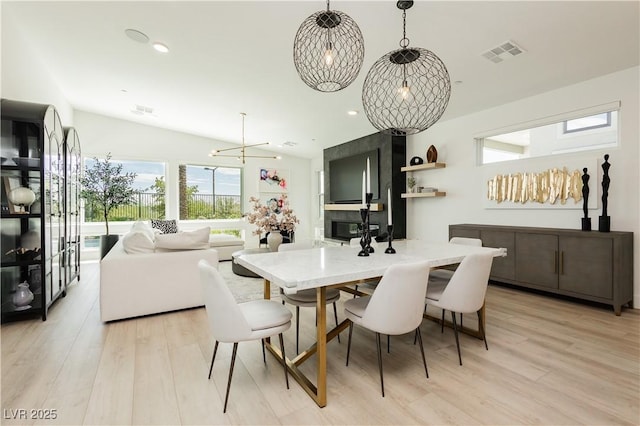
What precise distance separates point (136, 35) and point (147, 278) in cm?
269

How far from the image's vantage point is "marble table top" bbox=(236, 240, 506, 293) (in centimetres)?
160

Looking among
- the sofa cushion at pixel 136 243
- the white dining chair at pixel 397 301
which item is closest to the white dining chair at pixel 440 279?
the white dining chair at pixel 397 301

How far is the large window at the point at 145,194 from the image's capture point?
7.06m

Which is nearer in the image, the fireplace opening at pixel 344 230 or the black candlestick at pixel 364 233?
the black candlestick at pixel 364 233

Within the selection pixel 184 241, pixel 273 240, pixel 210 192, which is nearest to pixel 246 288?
pixel 273 240

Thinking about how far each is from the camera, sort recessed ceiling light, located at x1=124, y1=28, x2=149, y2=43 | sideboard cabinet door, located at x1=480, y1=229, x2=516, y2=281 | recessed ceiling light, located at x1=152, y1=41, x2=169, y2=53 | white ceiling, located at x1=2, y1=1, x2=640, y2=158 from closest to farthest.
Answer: white ceiling, located at x1=2, y1=1, x2=640, y2=158 → recessed ceiling light, located at x1=124, y1=28, x2=149, y2=43 → recessed ceiling light, located at x1=152, y1=41, x2=169, y2=53 → sideboard cabinet door, located at x1=480, y1=229, x2=516, y2=281

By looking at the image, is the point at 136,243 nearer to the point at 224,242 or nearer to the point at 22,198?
the point at 22,198

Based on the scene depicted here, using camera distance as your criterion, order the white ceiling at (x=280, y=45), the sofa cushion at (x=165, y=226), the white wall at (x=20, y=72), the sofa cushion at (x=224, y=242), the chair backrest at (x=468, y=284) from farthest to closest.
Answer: the sofa cushion at (x=165, y=226)
the sofa cushion at (x=224, y=242)
the white wall at (x=20, y=72)
the white ceiling at (x=280, y=45)
the chair backrest at (x=468, y=284)

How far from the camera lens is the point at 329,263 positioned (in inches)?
79.8

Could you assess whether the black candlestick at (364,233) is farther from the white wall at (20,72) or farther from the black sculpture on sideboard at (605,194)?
the white wall at (20,72)

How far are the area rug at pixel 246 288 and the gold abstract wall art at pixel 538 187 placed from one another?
3.46 metres

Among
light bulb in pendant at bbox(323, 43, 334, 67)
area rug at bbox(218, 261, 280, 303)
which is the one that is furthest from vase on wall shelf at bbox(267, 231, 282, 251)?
light bulb in pendant at bbox(323, 43, 334, 67)

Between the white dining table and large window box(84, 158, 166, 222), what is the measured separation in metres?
6.10

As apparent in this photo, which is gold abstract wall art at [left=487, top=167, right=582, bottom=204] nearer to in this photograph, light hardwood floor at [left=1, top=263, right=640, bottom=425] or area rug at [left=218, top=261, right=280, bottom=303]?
light hardwood floor at [left=1, top=263, right=640, bottom=425]
